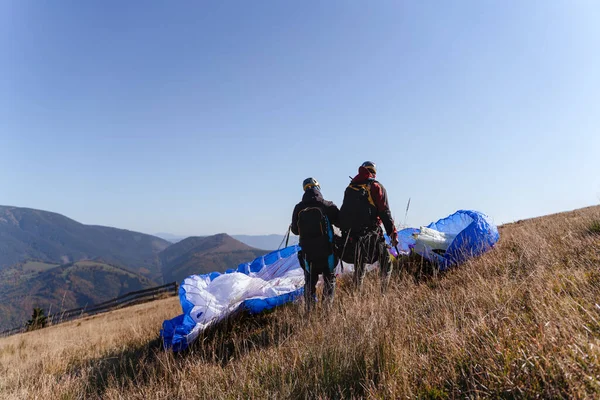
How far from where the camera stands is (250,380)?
2.27m

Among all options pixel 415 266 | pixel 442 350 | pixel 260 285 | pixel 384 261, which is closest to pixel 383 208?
pixel 384 261

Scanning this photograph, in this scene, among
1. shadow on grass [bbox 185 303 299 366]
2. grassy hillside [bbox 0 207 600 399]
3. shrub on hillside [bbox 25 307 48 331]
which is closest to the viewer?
grassy hillside [bbox 0 207 600 399]

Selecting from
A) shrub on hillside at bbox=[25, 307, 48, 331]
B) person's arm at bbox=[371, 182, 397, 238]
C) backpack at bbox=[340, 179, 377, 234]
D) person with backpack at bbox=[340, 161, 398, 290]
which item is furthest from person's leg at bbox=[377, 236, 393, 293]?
shrub on hillside at bbox=[25, 307, 48, 331]

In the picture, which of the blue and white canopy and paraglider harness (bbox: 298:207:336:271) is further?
paraglider harness (bbox: 298:207:336:271)

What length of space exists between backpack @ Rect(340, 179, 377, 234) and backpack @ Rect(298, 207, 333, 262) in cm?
35

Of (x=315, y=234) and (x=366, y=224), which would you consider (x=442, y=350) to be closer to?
(x=366, y=224)

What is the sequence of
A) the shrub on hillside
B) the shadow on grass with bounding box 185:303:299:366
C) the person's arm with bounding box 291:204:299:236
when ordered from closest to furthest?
the shadow on grass with bounding box 185:303:299:366 → the person's arm with bounding box 291:204:299:236 → the shrub on hillside

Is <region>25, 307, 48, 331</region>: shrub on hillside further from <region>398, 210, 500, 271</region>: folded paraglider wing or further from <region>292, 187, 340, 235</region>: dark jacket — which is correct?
<region>398, 210, 500, 271</region>: folded paraglider wing

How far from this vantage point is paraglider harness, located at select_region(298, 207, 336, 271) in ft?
14.6

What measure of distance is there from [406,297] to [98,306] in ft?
109

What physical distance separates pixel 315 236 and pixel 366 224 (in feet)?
2.54

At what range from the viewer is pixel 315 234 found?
450cm

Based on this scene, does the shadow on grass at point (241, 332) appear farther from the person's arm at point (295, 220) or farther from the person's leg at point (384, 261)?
the person's leg at point (384, 261)

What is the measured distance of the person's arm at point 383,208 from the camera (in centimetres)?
435
